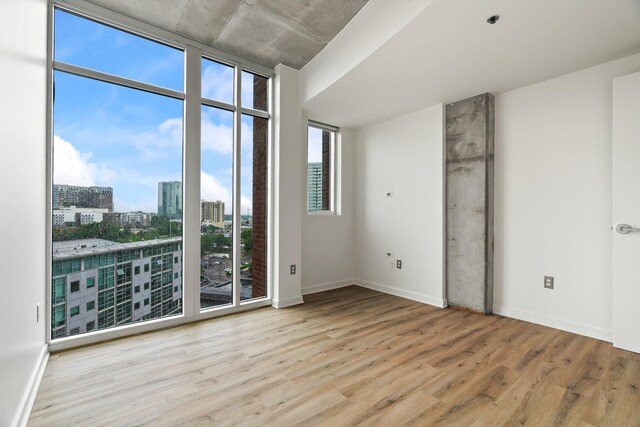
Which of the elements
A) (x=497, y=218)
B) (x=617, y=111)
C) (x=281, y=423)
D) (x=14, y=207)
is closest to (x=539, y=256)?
(x=497, y=218)

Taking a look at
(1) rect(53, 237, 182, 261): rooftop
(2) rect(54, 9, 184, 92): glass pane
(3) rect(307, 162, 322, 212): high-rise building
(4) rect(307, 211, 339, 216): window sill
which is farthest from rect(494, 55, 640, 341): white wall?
(1) rect(53, 237, 182, 261): rooftop

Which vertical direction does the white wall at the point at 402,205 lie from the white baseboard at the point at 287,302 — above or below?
above

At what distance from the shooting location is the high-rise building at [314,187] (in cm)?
439

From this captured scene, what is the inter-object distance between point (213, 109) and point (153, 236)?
58.8 inches

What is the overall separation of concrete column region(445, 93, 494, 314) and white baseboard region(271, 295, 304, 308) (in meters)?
1.84

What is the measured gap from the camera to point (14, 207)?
5.17 feet

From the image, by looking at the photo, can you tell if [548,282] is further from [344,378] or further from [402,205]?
[344,378]

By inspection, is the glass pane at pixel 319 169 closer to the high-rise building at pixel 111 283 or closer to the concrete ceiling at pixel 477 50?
the concrete ceiling at pixel 477 50

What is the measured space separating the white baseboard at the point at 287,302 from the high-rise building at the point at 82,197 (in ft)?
6.45

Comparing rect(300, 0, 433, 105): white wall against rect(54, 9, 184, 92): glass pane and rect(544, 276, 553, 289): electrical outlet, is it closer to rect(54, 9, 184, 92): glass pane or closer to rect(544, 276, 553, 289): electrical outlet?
rect(54, 9, 184, 92): glass pane

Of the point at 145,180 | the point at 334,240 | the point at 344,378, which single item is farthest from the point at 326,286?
the point at 145,180

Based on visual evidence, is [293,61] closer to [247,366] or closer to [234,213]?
[234,213]

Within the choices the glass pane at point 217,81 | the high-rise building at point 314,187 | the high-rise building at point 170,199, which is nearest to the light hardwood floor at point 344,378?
the high-rise building at point 170,199

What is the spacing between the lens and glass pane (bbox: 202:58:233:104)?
3.22 meters
